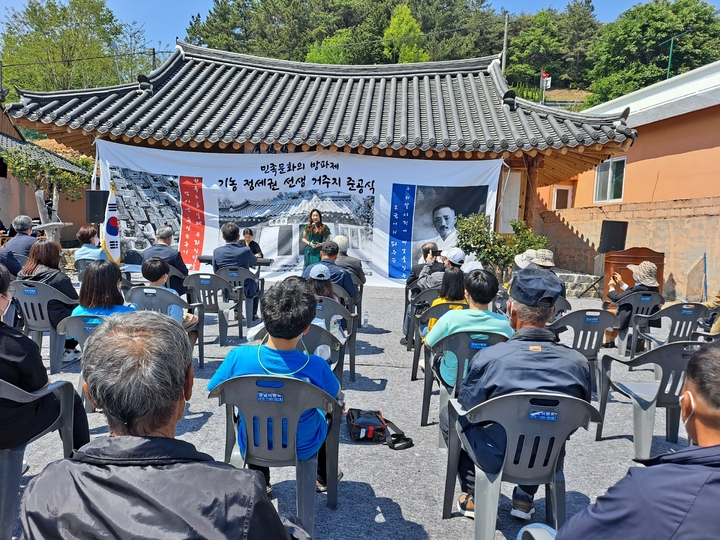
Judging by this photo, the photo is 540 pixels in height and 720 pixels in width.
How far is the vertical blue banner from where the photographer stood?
937 cm

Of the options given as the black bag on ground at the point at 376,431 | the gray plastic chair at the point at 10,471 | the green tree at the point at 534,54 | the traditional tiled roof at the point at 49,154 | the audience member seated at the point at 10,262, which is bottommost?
the black bag on ground at the point at 376,431

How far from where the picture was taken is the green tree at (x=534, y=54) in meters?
42.1

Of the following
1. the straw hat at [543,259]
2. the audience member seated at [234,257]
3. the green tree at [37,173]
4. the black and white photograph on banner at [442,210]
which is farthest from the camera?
the green tree at [37,173]

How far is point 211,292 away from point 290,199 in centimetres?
401

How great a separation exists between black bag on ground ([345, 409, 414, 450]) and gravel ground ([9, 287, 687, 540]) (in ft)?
0.19


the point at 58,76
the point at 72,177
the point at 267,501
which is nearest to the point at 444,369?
the point at 267,501

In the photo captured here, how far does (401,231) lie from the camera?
9.45 m

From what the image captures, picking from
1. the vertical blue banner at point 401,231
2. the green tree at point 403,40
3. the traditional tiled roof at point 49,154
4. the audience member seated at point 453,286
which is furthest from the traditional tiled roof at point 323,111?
the green tree at point 403,40

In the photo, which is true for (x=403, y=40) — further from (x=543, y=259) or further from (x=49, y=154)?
(x=543, y=259)

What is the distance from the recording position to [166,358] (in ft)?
4.37

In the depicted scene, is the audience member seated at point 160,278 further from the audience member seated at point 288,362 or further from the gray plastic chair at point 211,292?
the audience member seated at point 288,362

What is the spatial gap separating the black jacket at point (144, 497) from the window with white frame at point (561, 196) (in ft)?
66.6

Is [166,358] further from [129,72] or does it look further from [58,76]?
[129,72]

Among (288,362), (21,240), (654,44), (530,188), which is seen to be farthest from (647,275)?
(654,44)
